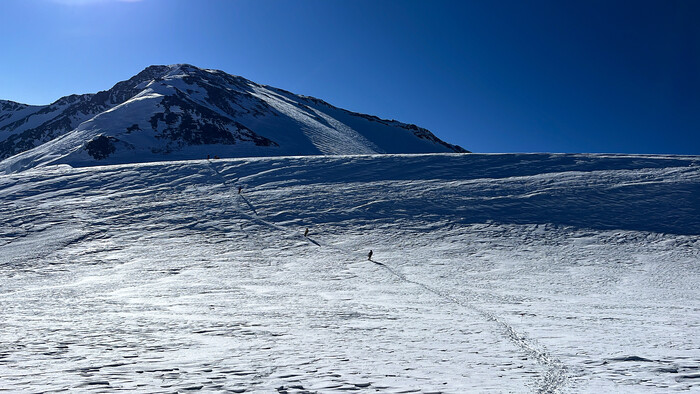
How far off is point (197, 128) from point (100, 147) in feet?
55.3

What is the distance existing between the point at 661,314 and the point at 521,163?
25.9m

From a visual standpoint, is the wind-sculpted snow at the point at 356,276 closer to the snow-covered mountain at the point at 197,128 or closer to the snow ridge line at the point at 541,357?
the snow ridge line at the point at 541,357

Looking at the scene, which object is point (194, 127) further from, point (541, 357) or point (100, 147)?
point (541, 357)

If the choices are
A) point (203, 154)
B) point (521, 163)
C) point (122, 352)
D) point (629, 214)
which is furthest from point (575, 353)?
point (203, 154)

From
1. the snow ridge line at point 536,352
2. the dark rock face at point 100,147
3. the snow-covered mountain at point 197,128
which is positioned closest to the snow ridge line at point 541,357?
the snow ridge line at point 536,352

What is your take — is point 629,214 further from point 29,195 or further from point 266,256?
point 29,195

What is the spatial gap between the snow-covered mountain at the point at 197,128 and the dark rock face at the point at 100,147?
4.4 inches

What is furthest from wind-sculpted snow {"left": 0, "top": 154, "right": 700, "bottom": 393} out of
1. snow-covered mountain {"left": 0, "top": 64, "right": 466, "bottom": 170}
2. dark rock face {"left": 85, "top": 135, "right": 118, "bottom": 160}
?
snow-covered mountain {"left": 0, "top": 64, "right": 466, "bottom": 170}

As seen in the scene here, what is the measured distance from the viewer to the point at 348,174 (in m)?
34.2

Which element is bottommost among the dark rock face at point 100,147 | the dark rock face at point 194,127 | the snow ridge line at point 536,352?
the snow ridge line at point 536,352

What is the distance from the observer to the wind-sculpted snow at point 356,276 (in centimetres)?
682

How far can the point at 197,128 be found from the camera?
7025 centimetres

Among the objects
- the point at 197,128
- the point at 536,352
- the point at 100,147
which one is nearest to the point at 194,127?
the point at 197,128

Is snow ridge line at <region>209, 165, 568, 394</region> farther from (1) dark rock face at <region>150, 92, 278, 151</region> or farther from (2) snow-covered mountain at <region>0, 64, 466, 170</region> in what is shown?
(1) dark rock face at <region>150, 92, 278, 151</region>
